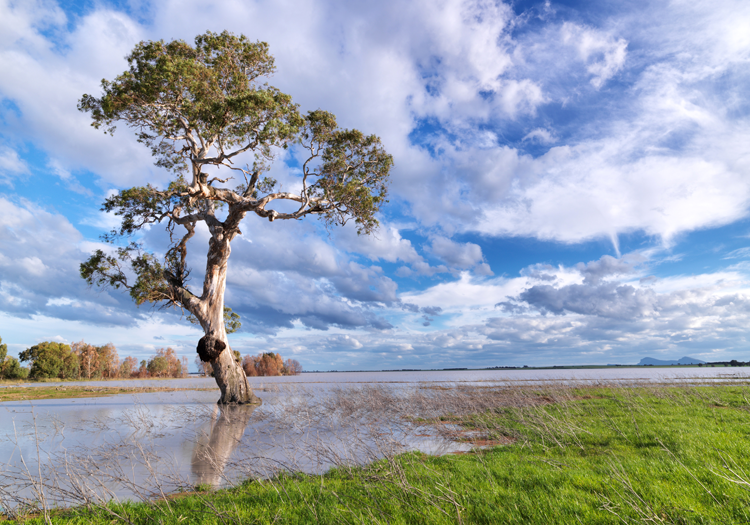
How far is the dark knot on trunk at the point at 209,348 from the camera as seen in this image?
72.5 feet

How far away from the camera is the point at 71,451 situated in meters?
10.9

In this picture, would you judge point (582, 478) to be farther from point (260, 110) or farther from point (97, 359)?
point (97, 359)

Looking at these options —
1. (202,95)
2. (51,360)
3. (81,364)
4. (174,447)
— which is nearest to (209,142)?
(202,95)

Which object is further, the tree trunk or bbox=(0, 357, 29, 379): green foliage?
bbox=(0, 357, 29, 379): green foliage

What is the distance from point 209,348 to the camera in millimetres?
22109

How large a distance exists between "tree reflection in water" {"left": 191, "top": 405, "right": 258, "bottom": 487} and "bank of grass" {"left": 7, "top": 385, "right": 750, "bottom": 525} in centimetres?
118

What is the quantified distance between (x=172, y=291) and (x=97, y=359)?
90.9 meters

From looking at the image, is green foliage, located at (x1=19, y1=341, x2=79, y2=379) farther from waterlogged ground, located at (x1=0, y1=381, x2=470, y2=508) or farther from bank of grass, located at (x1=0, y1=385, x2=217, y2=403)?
waterlogged ground, located at (x1=0, y1=381, x2=470, y2=508)

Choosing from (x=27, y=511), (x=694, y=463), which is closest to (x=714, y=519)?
(x=694, y=463)

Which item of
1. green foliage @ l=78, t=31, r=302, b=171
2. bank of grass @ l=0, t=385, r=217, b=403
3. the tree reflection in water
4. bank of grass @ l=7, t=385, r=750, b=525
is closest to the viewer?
bank of grass @ l=7, t=385, r=750, b=525

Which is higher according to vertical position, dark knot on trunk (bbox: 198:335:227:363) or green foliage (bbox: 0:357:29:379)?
dark knot on trunk (bbox: 198:335:227:363)

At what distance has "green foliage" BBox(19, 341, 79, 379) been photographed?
70.7 metres

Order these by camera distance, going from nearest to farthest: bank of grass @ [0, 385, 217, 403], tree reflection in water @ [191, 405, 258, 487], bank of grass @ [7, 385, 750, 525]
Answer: bank of grass @ [7, 385, 750, 525] < tree reflection in water @ [191, 405, 258, 487] < bank of grass @ [0, 385, 217, 403]

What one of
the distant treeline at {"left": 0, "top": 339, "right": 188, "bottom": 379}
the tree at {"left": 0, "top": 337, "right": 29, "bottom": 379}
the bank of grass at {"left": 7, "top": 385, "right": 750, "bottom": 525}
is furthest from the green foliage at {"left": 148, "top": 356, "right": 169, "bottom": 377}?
the bank of grass at {"left": 7, "top": 385, "right": 750, "bottom": 525}
